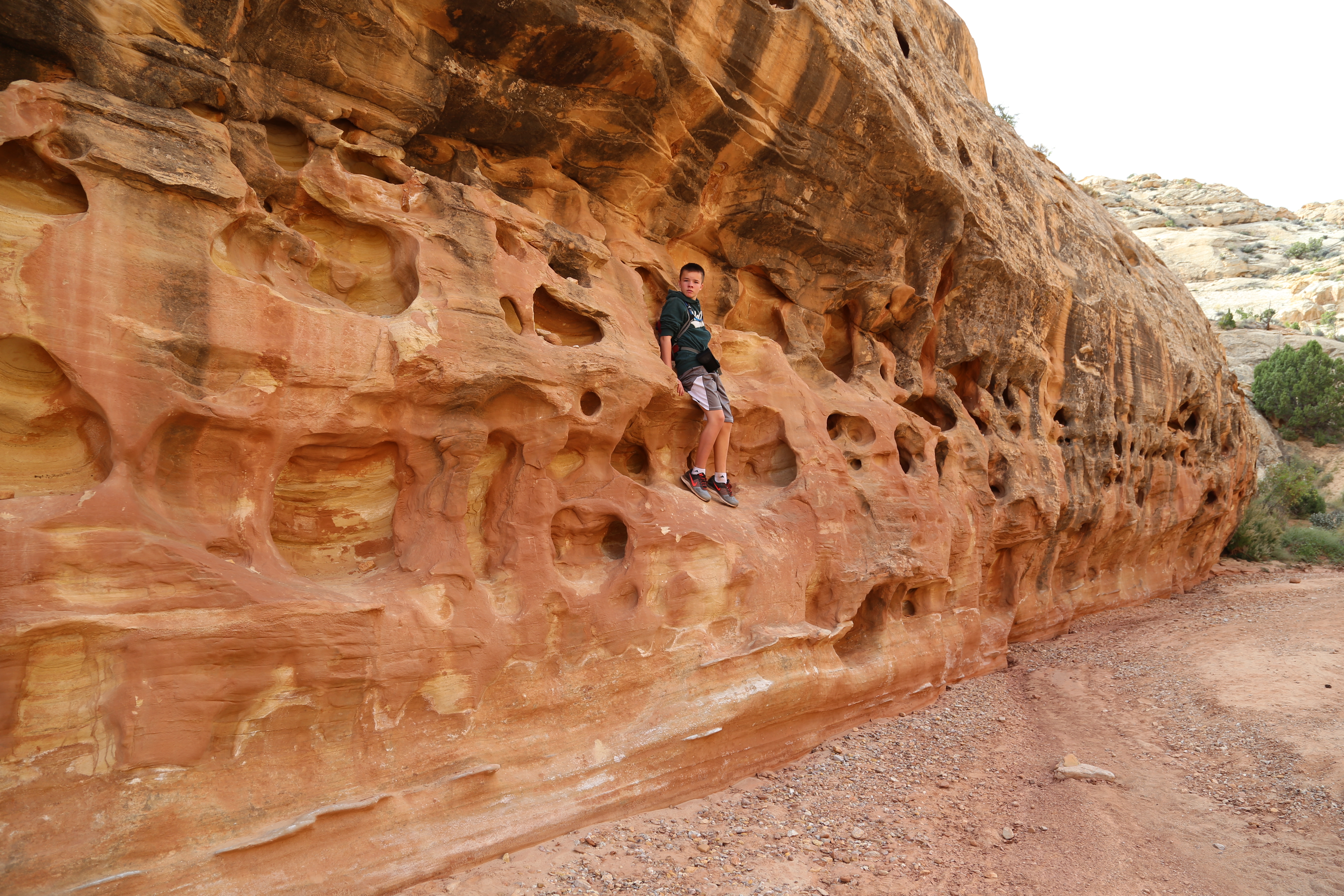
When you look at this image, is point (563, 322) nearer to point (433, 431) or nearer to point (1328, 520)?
point (433, 431)

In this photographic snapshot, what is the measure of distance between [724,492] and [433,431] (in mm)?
2195

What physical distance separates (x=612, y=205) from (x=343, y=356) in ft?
8.83

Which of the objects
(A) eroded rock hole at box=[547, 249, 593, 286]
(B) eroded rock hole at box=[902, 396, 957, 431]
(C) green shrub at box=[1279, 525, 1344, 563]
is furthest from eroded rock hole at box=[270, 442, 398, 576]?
(C) green shrub at box=[1279, 525, 1344, 563]

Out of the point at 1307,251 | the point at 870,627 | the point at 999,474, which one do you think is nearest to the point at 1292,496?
the point at 999,474

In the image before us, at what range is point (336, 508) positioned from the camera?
12.6 feet

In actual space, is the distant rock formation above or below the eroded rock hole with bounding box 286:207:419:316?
above

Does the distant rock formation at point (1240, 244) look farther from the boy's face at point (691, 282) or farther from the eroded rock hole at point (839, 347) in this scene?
the boy's face at point (691, 282)

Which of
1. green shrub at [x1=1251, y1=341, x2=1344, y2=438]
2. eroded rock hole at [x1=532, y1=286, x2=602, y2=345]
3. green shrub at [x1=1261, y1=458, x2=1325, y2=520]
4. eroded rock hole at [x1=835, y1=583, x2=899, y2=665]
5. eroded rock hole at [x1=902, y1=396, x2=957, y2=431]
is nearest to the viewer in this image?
eroded rock hole at [x1=532, y1=286, x2=602, y2=345]

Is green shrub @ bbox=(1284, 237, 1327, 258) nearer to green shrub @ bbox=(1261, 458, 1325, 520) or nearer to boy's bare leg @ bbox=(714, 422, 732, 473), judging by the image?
green shrub @ bbox=(1261, 458, 1325, 520)

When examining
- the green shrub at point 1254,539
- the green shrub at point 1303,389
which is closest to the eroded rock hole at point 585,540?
the green shrub at point 1254,539

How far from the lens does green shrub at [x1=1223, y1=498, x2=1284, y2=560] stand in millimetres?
16703

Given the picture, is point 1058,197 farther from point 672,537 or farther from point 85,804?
point 85,804

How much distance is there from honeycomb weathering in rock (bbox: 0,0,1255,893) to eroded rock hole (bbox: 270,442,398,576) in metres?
0.02

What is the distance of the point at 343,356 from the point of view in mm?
3611
